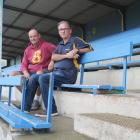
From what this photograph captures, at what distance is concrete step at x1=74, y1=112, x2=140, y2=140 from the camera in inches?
78.3

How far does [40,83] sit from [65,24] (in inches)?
37.3

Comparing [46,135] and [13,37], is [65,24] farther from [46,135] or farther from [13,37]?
[13,37]

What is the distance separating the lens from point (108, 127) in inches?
87.0

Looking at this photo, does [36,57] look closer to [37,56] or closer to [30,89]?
[37,56]

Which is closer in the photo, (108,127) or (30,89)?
(108,127)

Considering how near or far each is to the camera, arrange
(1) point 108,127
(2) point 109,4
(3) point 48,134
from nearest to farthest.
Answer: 1. (1) point 108,127
2. (3) point 48,134
3. (2) point 109,4

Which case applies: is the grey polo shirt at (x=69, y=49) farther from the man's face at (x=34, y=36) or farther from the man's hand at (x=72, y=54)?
the man's face at (x=34, y=36)

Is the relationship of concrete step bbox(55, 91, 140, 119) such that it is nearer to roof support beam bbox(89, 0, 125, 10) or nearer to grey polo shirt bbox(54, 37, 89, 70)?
grey polo shirt bbox(54, 37, 89, 70)

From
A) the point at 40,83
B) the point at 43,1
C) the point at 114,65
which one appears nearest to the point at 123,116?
the point at 40,83

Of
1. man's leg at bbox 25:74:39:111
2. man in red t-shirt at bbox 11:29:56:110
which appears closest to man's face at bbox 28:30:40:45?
man in red t-shirt at bbox 11:29:56:110

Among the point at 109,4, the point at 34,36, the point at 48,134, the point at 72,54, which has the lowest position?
the point at 48,134

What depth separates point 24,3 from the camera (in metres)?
10.4

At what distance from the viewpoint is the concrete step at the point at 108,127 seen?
6.52ft

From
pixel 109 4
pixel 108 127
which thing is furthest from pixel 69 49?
pixel 109 4
